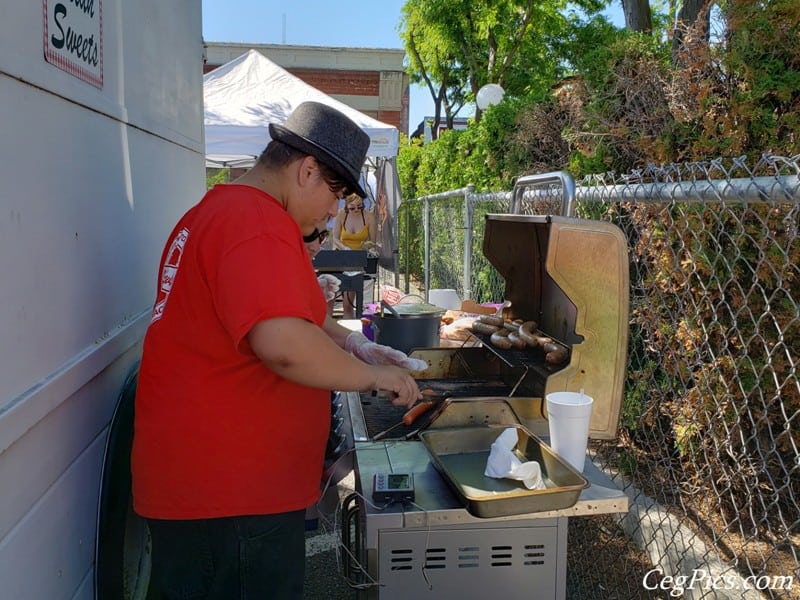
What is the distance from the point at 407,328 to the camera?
3.19 metres

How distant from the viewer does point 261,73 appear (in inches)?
361

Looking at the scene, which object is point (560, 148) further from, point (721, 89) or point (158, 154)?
point (158, 154)

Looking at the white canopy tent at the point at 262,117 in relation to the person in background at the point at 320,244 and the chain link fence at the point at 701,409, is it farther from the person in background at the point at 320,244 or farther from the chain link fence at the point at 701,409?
the chain link fence at the point at 701,409

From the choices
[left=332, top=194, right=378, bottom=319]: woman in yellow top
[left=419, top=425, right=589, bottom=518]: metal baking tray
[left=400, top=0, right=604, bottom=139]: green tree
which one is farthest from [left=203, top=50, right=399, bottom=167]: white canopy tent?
[left=400, top=0, right=604, bottom=139]: green tree

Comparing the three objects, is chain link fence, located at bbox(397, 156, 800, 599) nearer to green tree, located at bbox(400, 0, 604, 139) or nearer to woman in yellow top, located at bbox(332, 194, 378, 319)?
woman in yellow top, located at bbox(332, 194, 378, 319)

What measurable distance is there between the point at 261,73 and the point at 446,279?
13.5 ft

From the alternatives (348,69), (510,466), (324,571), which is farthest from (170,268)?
(348,69)

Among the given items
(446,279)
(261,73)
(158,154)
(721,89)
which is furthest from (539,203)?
(261,73)

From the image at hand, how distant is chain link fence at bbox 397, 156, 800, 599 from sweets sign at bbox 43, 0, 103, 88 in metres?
1.93

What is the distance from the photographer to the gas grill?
1.91 metres

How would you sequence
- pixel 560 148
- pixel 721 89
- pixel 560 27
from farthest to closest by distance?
pixel 560 27, pixel 560 148, pixel 721 89

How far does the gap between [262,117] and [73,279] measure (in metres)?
6.44

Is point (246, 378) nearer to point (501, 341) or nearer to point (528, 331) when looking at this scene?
point (501, 341)

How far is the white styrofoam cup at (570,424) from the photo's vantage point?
200 cm
